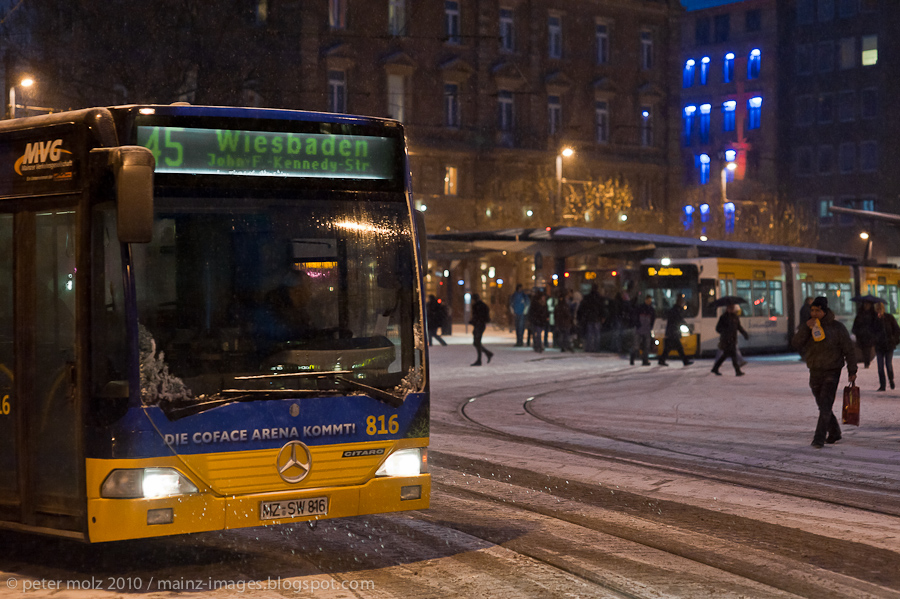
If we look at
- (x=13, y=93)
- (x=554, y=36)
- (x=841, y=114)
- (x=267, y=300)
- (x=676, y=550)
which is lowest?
(x=676, y=550)

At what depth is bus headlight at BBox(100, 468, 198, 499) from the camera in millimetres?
6047

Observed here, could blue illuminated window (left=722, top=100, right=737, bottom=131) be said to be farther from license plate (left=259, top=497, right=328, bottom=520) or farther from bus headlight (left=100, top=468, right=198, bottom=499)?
bus headlight (left=100, top=468, right=198, bottom=499)

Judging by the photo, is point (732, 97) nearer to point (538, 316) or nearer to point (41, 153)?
point (538, 316)

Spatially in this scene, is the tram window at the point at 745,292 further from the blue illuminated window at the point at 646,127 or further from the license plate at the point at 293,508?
the blue illuminated window at the point at 646,127

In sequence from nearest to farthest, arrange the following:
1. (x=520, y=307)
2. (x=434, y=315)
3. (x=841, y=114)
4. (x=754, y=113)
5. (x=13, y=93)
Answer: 1. (x=13, y=93)
2. (x=520, y=307)
3. (x=434, y=315)
4. (x=841, y=114)
5. (x=754, y=113)

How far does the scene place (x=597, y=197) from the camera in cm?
5100

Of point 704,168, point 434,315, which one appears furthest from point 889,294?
point 704,168

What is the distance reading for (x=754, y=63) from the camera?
77.9 m

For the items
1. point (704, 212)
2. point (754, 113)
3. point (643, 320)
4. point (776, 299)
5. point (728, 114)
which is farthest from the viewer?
point (728, 114)

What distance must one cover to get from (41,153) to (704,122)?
77.8 metres

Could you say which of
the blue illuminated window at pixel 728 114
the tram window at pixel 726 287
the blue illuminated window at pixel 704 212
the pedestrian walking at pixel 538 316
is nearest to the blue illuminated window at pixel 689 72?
the blue illuminated window at pixel 728 114

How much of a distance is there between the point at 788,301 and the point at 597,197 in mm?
18225

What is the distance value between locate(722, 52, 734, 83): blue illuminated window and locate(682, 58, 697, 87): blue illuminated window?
261cm

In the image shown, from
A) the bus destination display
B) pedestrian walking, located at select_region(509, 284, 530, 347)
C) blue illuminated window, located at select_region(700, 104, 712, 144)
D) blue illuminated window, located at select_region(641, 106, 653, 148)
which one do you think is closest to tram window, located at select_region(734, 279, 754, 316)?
pedestrian walking, located at select_region(509, 284, 530, 347)
